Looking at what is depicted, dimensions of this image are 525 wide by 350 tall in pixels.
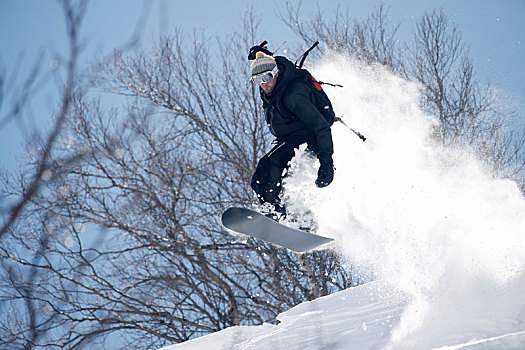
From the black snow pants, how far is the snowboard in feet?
0.73

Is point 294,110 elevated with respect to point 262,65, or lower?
lower

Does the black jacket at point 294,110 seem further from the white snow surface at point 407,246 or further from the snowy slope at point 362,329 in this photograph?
the snowy slope at point 362,329

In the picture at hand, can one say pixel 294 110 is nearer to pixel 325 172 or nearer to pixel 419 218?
pixel 325 172

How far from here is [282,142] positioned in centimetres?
476

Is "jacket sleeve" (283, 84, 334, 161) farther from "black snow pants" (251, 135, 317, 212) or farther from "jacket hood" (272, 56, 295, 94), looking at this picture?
"black snow pants" (251, 135, 317, 212)

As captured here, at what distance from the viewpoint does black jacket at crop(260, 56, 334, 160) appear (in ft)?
14.2

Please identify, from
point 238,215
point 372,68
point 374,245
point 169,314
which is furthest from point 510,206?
point 169,314

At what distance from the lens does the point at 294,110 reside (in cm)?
437

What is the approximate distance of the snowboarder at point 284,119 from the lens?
4.35 metres

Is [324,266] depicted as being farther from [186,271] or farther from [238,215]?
[238,215]

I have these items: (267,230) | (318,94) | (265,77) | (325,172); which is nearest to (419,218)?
(325,172)

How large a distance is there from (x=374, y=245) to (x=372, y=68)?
253 inches

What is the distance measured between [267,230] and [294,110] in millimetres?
1292

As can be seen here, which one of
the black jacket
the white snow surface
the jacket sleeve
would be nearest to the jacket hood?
the black jacket
